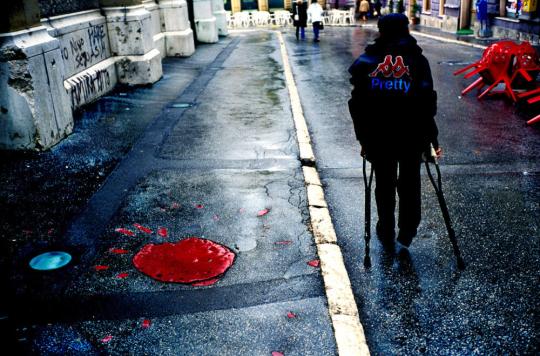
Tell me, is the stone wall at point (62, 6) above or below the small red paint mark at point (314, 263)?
above

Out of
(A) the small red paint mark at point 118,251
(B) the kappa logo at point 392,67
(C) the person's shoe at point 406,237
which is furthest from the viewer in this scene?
(A) the small red paint mark at point 118,251

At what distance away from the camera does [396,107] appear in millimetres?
4312

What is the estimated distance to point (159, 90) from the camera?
41.8 feet

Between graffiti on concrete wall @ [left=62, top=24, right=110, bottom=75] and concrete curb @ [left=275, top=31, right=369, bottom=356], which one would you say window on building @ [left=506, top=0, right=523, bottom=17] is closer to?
graffiti on concrete wall @ [left=62, top=24, right=110, bottom=75]

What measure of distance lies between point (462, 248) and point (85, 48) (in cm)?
885

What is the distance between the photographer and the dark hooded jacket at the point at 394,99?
421 cm

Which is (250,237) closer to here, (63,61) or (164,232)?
(164,232)

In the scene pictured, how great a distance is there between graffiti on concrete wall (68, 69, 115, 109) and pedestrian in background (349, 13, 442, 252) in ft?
22.8

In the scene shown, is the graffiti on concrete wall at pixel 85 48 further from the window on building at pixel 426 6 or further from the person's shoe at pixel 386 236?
the window on building at pixel 426 6

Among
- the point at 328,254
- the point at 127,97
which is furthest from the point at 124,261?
the point at 127,97

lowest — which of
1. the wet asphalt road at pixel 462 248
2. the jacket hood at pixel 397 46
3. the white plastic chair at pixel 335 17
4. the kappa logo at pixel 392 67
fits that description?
the wet asphalt road at pixel 462 248

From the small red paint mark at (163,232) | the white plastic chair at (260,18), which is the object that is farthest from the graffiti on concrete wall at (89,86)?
the white plastic chair at (260,18)

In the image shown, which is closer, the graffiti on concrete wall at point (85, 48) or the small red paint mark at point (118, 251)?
the small red paint mark at point (118, 251)

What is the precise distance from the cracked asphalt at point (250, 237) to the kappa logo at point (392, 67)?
167cm
